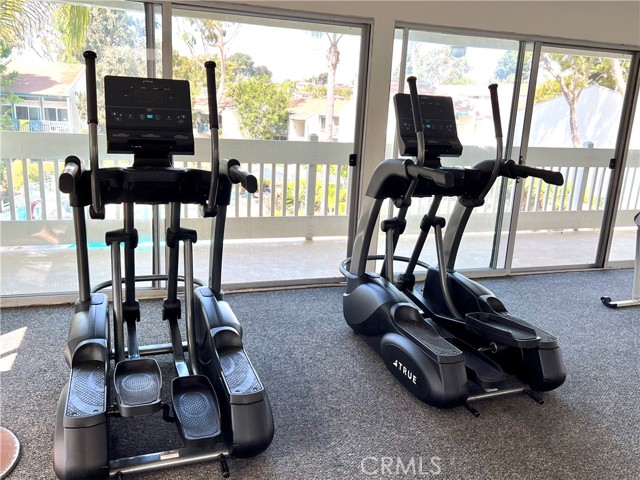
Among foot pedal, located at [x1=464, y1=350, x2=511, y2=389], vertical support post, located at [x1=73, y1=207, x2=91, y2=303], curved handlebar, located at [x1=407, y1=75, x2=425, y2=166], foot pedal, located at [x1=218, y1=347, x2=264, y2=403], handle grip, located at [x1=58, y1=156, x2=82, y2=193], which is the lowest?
foot pedal, located at [x1=464, y1=350, x2=511, y2=389]

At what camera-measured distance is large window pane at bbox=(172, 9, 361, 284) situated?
356 centimetres

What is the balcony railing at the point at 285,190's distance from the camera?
3.37 metres

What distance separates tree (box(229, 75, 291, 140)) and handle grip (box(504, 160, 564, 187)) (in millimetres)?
1806

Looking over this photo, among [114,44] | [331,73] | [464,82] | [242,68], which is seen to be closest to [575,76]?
[464,82]

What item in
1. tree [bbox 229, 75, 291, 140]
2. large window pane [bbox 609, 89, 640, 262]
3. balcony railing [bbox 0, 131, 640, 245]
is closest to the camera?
balcony railing [bbox 0, 131, 640, 245]

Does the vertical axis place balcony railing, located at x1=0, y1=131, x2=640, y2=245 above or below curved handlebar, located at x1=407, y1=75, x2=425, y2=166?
below

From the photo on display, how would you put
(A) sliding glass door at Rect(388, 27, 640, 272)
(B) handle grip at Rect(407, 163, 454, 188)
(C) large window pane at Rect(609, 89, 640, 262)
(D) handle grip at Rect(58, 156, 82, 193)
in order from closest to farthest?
(D) handle grip at Rect(58, 156, 82, 193)
(B) handle grip at Rect(407, 163, 454, 188)
(A) sliding glass door at Rect(388, 27, 640, 272)
(C) large window pane at Rect(609, 89, 640, 262)

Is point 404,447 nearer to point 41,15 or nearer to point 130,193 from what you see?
point 130,193

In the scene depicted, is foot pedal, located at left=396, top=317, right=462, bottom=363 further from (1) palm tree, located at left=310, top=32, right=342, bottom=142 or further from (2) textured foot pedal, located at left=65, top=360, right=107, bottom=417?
(1) palm tree, located at left=310, top=32, right=342, bottom=142

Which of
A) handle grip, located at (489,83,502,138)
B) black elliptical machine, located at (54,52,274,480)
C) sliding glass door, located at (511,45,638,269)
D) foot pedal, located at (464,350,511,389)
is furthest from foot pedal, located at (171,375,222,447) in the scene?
sliding glass door, located at (511,45,638,269)

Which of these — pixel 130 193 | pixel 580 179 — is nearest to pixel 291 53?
pixel 130 193

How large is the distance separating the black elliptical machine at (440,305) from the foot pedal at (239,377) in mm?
833

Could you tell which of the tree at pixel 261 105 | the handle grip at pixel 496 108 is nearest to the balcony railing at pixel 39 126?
the tree at pixel 261 105

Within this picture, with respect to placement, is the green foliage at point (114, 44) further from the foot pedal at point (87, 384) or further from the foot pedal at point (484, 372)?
the foot pedal at point (484, 372)
